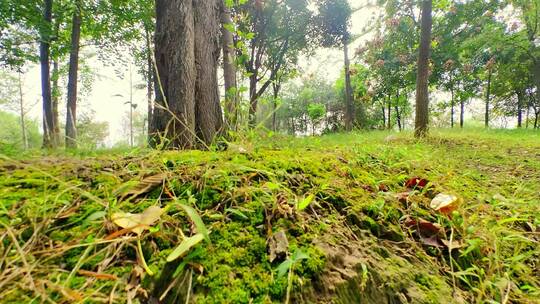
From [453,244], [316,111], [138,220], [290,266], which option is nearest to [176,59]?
[138,220]

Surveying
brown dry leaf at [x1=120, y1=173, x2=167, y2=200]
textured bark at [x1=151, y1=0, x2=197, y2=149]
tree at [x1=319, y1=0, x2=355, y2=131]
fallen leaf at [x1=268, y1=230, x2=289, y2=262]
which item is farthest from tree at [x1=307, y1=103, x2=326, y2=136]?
fallen leaf at [x1=268, y1=230, x2=289, y2=262]

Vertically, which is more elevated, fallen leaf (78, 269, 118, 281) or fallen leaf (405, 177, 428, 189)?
fallen leaf (405, 177, 428, 189)

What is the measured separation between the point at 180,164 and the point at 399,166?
1499 millimetres

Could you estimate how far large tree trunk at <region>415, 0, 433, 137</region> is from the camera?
531 centimetres

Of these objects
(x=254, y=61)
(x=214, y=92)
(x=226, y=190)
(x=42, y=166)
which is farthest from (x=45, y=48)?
→ (x=226, y=190)

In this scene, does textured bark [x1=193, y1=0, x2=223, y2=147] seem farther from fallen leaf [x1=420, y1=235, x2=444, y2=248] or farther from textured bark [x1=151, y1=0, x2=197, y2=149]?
fallen leaf [x1=420, y1=235, x2=444, y2=248]

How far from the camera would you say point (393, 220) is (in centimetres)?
110

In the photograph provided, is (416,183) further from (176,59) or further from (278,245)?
(176,59)

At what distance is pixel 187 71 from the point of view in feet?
8.27

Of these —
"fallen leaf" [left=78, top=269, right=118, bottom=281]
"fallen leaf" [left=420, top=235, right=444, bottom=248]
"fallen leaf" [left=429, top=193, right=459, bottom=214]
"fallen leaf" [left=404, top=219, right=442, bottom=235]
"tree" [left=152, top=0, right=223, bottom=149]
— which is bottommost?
"fallen leaf" [left=420, top=235, right=444, bottom=248]

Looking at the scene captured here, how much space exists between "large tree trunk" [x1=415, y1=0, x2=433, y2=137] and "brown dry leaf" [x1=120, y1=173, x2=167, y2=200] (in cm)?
532

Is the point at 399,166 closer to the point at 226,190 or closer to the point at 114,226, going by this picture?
the point at 226,190

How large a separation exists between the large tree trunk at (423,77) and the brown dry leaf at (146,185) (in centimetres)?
532

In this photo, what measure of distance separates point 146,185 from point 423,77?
608cm
